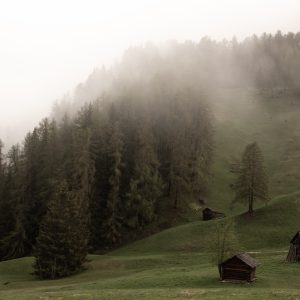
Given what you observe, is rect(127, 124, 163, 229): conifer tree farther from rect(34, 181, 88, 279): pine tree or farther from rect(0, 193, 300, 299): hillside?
rect(34, 181, 88, 279): pine tree

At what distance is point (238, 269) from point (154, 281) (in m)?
8.48

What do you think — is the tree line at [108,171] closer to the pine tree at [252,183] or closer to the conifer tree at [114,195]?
the conifer tree at [114,195]

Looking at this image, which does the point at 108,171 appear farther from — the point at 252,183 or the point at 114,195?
the point at 252,183

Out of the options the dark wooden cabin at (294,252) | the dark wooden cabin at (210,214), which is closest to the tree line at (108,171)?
the dark wooden cabin at (210,214)

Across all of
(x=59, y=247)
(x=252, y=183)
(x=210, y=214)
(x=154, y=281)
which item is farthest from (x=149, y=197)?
(x=154, y=281)

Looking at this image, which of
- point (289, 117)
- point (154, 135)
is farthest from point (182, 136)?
point (289, 117)

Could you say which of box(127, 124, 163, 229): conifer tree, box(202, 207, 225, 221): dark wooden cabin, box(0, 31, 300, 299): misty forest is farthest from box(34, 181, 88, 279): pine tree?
box(202, 207, 225, 221): dark wooden cabin

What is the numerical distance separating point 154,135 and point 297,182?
1289 inches

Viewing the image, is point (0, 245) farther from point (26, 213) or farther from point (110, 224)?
point (110, 224)

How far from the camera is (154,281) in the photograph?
1809 inches

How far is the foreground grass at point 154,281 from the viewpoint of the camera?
38.2m

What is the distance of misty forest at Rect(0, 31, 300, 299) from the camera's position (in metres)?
53.4

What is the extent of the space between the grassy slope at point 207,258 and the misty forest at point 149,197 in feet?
0.95

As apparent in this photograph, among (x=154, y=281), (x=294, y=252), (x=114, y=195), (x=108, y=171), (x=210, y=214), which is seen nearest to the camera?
(x=154, y=281)
